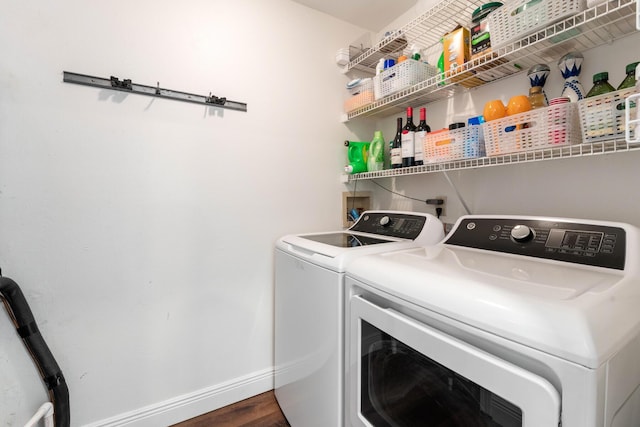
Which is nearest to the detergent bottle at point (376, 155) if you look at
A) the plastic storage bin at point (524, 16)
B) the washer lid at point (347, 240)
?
the washer lid at point (347, 240)

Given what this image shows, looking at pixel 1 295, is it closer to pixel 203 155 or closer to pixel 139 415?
pixel 139 415

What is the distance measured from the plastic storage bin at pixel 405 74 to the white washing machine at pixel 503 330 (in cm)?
83

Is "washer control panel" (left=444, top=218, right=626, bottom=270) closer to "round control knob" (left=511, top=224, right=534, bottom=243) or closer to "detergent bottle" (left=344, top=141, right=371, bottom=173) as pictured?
"round control knob" (left=511, top=224, right=534, bottom=243)

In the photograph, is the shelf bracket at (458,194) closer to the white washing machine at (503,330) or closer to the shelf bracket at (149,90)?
the white washing machine at (503,330)

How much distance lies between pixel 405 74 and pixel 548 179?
0.82 meters

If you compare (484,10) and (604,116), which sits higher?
(484,10)

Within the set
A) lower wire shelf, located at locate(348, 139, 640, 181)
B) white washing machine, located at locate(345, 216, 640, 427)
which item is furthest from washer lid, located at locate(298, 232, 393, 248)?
lower wire shelf, located at locate(348, 139, 640, 181)

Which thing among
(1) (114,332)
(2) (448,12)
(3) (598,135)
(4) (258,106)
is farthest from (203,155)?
(3) (598,135)

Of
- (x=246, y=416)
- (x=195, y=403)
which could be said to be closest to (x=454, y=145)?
(x=246, y=416)

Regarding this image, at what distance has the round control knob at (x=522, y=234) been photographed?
1.00 m

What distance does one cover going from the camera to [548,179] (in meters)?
1.23

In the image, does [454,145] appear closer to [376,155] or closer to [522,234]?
[522,234]

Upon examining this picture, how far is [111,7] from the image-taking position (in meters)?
1.29

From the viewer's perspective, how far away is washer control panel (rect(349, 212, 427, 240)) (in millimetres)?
1404
